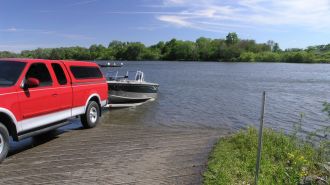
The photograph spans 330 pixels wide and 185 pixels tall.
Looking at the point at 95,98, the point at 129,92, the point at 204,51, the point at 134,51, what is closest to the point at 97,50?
the point at 134,51

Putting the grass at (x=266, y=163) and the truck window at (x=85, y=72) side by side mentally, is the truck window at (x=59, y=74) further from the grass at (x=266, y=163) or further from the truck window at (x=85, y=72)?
the grass at (x=266, y=163)

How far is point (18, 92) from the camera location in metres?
8.13

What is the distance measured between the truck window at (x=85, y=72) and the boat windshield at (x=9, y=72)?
1969mm

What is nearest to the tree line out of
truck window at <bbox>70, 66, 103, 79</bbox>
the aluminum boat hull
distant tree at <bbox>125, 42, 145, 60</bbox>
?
distant tree at <bbox>125, 42, 145, 60</bbox>

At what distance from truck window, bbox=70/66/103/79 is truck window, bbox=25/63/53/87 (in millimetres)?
1200

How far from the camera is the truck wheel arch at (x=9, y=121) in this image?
775 centimetres

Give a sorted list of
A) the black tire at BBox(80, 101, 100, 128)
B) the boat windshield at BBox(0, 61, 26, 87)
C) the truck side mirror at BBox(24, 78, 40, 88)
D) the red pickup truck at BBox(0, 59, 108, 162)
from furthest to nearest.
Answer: the black tire at BBox(80, 101, 100, 128) → the truck side mirror at BBox(24, 78, 40, 88) → the boat windshield at BBox(0, 61, 26, 87) → the red pickup truck at BBox(0, 59, 108, 162)

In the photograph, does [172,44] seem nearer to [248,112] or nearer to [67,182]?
[248,112]

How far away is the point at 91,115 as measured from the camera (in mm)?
11781

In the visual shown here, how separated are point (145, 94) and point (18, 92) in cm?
1888

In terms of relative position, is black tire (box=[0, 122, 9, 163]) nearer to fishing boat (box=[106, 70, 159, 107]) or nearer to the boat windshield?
the boat windshield

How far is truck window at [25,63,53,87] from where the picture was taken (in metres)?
8.94

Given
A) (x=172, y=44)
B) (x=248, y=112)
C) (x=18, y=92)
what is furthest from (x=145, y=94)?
(x=172, y=44)

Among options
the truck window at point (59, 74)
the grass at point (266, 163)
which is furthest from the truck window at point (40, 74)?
the grass at point (266, 163)
